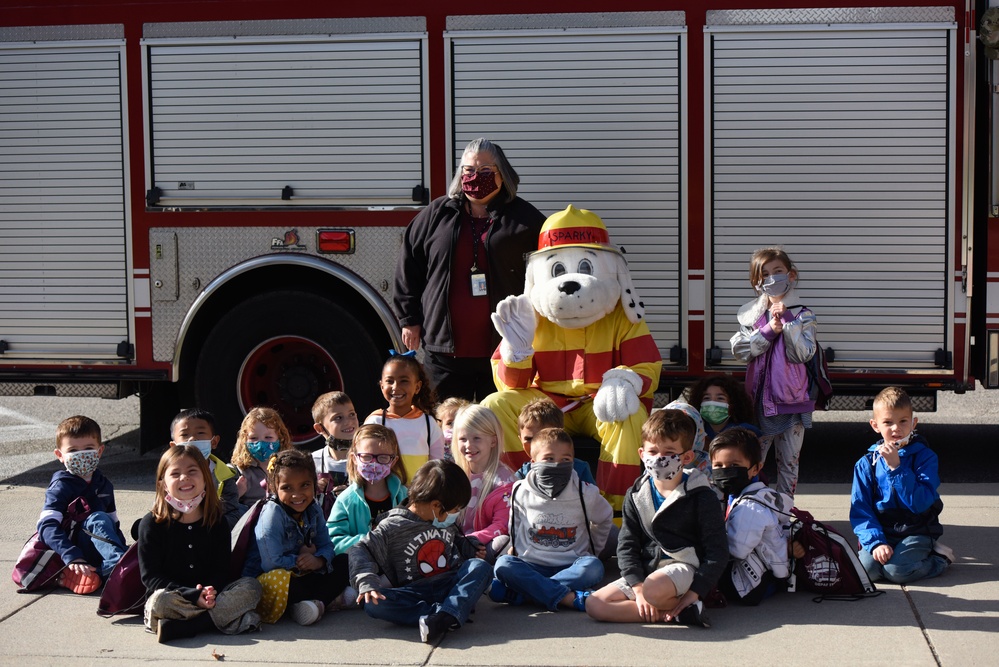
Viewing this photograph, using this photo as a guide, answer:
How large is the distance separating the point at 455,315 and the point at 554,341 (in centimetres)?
60

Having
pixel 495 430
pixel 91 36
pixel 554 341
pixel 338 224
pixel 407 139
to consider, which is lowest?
pixel 495 430

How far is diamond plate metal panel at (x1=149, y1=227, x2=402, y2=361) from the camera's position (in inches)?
266

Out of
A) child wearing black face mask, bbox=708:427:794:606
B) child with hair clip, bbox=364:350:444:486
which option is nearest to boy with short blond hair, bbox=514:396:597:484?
child with hair clip, bbox=364:350:444:486

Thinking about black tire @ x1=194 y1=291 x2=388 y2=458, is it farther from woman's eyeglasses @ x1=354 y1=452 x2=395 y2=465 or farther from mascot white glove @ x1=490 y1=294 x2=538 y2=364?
woman's eyeglasses @ x1=354 y1=452 x2=395 y2=465

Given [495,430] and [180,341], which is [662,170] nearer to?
[495,430]

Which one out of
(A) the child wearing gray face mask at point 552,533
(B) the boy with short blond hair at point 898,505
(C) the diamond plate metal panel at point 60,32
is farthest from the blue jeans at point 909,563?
(C) the diamond plate metal panel at point 60,32

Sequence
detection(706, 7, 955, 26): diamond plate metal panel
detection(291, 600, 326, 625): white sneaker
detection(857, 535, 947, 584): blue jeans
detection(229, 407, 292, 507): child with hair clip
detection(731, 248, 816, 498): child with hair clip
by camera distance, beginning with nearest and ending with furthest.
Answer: detection(291, 600, 326, 625): white sneaker
detection(857, 535, 947, 584): blue jeans
detection(229, 407, 292, 507): child with hair clip
detection(731, 248, 816, 498): child with hair clip
detection(706, 7, 955, 26): diamond plate metal panel

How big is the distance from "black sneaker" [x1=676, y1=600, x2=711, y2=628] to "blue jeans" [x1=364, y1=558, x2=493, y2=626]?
0.73m

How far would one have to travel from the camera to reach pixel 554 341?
5.74 metres

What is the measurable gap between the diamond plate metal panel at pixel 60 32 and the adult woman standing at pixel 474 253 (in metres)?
2.35

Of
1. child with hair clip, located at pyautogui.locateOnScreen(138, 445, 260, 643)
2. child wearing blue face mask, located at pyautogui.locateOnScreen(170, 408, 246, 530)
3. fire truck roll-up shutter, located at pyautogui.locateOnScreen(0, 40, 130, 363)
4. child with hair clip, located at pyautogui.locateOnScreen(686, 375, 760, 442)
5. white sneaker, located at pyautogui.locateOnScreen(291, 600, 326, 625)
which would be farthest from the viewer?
fire truck roll-up shutter, located at pyautogui.locateOnScreen(0, 40, 130, 363)

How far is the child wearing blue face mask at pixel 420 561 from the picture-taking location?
4.29 meters

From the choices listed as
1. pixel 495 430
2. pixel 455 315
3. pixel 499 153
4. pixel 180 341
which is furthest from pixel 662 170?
pixel 180 341

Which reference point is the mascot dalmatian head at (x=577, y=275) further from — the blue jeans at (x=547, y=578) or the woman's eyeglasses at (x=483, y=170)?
the blue jeans at (x=547, y=578)
